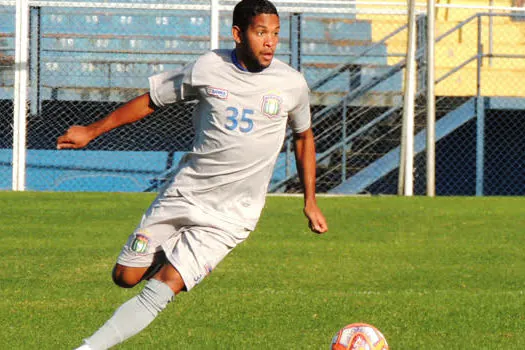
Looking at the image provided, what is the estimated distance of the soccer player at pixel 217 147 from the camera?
16.8ft

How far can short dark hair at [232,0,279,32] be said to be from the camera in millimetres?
5148

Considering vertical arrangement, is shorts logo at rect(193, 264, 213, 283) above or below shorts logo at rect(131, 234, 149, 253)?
below

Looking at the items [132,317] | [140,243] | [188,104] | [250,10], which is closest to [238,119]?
[250,10]

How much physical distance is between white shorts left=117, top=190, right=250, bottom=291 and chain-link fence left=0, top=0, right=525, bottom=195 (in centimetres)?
1018

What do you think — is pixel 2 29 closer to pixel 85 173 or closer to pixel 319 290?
pixel 85 173

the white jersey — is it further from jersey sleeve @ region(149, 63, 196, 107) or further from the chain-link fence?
the chain-link fence

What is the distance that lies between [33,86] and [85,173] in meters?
1.55

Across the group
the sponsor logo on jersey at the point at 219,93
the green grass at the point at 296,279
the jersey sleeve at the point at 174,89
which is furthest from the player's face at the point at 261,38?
the green grass at the point at 296,279

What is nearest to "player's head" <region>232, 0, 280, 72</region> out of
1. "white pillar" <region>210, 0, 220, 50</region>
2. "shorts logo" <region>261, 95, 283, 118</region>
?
"shorts logo" <region>261, 95, 283, 118</region>

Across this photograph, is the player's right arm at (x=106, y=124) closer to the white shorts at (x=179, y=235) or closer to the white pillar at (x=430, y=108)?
the white shorts at (x=179, y=235)

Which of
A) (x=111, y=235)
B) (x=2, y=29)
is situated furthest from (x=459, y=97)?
(x=111, y=235)

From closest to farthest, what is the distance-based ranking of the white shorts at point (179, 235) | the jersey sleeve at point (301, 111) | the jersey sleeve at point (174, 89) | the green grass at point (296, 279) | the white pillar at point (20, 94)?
the white shorts at point (179, 235) < the jersey sleeve at point (174, 89) < the jersey sleeve at point (301, 111) < the green grass at point (296, 279) < the white pillar at point (20, 94)

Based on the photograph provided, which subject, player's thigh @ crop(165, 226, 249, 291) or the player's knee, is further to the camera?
the player's knee

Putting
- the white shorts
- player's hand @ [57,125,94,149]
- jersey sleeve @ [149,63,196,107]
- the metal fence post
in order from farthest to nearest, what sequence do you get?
1. the metal fence post
2. jersey sleeve @ [149,63,196,107]
3. the white shorts
4. player's hand @ [57,125,94,149]
